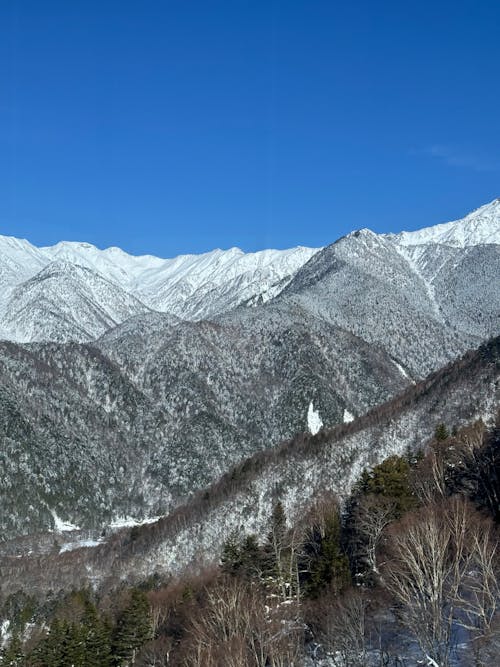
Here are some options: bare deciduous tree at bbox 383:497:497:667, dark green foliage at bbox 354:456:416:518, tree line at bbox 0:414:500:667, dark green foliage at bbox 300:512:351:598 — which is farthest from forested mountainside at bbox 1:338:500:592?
bare deciduous tree at bbox 383:497:497:667

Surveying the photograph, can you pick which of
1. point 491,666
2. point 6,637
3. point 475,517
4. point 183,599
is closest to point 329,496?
point 6,637

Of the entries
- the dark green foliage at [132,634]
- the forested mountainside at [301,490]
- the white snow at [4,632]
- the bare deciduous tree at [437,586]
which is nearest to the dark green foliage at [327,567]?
the bare deciduous tree at [437,586]

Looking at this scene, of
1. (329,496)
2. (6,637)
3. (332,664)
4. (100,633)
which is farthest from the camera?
(329,496)

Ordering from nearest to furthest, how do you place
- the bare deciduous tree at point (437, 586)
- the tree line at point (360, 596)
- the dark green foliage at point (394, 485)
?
the bare deciduous tree at point (437, 586), the tree line at point (360, 596), the dark green foliage at point (394, 485)

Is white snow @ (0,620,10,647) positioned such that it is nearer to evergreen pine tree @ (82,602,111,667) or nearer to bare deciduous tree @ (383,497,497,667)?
evergreen pine tree @ (82,602,111,667)

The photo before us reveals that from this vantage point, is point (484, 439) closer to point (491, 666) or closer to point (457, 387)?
point (491, 666)

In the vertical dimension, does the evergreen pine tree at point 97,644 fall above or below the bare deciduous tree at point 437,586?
below

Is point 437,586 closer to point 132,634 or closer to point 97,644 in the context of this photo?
point 132,634

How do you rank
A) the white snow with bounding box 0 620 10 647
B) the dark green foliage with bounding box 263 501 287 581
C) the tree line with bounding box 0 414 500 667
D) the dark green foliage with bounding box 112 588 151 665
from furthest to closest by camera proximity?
the white snow with bounding box 0 620 10 647
the dark green foliage with bounding box 112 588 151 665
the dark green foliage with bounding box 263 501 287 581
the tree line with bounding box 0 414 500 667

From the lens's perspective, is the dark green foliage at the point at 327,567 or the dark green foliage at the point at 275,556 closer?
the dark green foliage at the point at 327,567

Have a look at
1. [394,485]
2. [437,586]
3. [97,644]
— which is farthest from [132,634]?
[437,586]

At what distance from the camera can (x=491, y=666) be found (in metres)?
39.2

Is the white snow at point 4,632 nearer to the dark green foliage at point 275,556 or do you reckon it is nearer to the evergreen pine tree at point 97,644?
the evergreen pine tree at point 97,644

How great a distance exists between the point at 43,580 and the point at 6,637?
Answer: 43.3 meters
